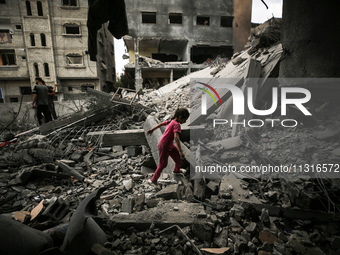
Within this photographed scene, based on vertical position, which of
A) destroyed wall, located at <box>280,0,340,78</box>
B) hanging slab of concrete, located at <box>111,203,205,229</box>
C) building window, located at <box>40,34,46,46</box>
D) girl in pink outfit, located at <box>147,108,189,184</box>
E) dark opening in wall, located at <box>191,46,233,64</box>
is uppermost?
building window, located at <box>40,34,46,46</box>

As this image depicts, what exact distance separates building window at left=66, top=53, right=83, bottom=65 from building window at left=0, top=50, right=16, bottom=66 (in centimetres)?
565

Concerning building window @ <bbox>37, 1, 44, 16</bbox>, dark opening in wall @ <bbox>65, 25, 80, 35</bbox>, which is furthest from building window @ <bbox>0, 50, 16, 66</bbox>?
dark opening in wall @ <bbox>65, 25, 80, 35</bbox>

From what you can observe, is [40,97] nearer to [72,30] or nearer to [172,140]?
[172,140]

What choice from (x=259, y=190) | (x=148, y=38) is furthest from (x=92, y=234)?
(x=148, y=38)

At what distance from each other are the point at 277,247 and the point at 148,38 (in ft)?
60.7

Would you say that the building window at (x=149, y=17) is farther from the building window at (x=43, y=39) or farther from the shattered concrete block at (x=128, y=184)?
the shattered concrete block at (x=128, y=184)

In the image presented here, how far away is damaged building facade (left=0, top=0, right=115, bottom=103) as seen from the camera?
1778 centimetres

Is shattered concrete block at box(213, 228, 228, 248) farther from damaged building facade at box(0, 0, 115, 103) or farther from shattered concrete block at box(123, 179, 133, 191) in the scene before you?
damaged building facade at box(0, 0, 115, 103)

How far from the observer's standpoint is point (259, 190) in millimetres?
2551

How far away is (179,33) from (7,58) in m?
18.7

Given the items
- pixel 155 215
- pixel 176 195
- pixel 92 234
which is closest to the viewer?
pixel 92 234

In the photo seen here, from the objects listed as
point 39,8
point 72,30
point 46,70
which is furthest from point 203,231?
point 39,8

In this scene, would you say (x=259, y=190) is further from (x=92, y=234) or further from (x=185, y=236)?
(x=92, y=234)

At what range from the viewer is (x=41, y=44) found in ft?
59.4
